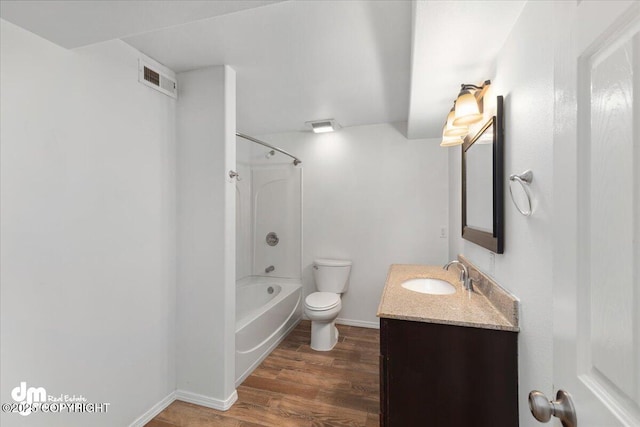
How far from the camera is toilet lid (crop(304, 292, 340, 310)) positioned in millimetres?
2526

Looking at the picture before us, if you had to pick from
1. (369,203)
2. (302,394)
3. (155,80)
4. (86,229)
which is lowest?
(302,394)

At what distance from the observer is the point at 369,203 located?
10.4 feet

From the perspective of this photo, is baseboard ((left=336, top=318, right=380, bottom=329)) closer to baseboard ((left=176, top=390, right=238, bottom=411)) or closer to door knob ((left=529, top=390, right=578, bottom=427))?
baseboard ((left=176, top=390, right=238, bottom=411))

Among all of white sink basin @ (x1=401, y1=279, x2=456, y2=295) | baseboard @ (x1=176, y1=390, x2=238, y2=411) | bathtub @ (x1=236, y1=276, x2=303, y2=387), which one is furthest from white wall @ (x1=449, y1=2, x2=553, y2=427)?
bathtub @ (x1=236, y1=276, x2=303, y2=387)

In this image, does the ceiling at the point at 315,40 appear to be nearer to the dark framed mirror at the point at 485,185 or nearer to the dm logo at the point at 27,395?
the dark framed mirror at the point at 485,185

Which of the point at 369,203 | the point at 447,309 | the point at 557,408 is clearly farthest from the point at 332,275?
the point at 557,408

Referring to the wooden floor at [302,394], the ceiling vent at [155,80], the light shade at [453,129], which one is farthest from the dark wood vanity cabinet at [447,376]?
the ceiling vent at [155,80]

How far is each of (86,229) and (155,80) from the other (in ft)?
3.46

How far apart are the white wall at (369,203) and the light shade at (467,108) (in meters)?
1.54

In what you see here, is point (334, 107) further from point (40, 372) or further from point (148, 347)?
point (40, 372)

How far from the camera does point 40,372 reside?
122 centimetres

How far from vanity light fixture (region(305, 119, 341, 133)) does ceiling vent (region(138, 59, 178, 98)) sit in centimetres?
146

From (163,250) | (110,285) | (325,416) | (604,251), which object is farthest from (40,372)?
(604,251)

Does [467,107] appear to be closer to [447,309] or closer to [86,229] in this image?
[447,309]
